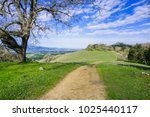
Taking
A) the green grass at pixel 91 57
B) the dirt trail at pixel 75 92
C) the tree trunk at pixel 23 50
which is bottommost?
the green grass at pixel 91 57

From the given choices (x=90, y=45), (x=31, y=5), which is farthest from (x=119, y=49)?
(x=31, y=5)

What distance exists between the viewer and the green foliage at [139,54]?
112m

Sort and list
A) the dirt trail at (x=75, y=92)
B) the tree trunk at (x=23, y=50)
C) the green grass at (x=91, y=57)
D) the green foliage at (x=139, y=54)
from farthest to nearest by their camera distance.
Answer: the green foliage at (x=139, y=54), the green grass at (x=91, y=57), the tree trunk at (x=23, y=50), the dirt trail at (x=75, y=92)

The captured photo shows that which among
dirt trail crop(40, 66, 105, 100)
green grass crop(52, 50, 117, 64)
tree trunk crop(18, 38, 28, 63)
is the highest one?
tree trunk crop(18, 38, 28, 63)

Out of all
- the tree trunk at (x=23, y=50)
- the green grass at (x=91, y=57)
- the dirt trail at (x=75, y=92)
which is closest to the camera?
the dirt trail at (x=75, y=92)

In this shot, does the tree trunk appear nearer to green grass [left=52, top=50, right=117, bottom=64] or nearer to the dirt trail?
the dirt trail

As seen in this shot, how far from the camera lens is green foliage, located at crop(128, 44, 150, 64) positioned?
112 m

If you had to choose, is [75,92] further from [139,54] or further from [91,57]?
[139,54]

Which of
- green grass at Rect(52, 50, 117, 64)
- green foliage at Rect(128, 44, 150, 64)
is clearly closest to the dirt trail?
green grass at Rect(52, 50, 117, 64)

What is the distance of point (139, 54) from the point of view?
385 feet

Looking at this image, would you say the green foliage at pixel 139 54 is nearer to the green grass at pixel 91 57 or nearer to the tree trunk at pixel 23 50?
the green grass at pixel 91 57

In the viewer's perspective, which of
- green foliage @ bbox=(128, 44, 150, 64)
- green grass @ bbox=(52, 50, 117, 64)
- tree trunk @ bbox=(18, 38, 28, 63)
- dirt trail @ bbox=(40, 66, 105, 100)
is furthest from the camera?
green foliage @ bbox=(128, 44, 150, 64)

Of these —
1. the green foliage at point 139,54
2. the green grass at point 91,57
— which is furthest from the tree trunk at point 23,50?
the green foliage at point 139,54

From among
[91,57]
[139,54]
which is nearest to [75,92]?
[91,57]
